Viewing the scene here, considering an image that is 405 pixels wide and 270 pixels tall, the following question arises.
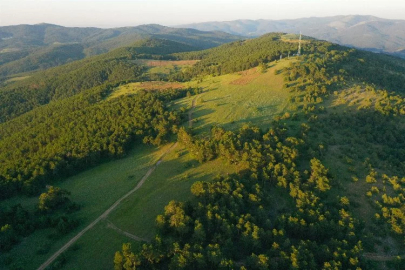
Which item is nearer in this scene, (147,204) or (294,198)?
(294,198)

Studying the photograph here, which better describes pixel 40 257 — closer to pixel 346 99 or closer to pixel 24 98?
pixel 346 99

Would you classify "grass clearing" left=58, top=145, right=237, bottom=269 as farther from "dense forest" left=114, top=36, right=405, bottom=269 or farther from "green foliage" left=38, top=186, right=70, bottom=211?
"green foliage" left=38, top=186, right=70, bottom=211

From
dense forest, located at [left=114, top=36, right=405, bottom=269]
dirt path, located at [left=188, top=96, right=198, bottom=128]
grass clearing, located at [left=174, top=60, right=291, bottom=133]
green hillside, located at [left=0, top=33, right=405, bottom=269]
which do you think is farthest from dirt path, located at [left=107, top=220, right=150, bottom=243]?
dirt path, located at [left=188, top=96, right=198, bottom=128]

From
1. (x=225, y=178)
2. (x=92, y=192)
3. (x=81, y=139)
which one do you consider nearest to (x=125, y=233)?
(x=92, y=192)

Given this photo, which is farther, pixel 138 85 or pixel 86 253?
pixel 138 85

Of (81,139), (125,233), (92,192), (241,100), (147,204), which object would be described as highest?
(241,100)

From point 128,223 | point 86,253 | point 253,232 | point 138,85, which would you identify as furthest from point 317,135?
point 138,85

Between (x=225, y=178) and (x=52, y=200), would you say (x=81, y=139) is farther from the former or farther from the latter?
(x=225, y=178)

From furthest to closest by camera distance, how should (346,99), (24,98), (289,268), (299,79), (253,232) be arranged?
(24,98) → (299,79) → (346,99) → (253,232) → (289,268)

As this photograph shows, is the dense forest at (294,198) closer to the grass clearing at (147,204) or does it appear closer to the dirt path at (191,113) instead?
the grass clearing at (147,204)
